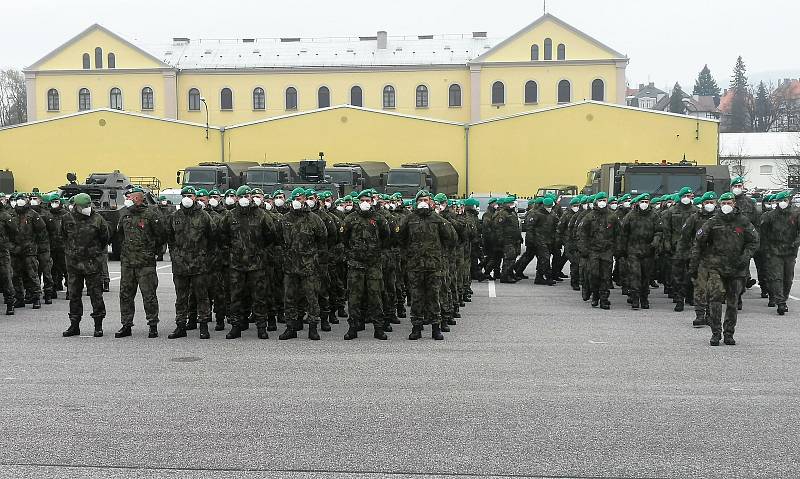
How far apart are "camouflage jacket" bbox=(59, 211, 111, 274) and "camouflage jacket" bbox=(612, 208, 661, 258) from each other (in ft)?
27.9

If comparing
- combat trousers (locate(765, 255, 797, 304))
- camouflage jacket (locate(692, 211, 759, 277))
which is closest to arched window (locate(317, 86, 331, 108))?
combat trousers (locate(765, 255, 797, 304))

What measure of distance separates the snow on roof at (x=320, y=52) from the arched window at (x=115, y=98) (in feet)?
14.4

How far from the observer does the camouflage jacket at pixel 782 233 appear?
52.9ft

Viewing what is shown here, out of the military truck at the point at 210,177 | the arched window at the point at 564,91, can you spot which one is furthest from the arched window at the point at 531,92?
the military truck at the point at 210,177

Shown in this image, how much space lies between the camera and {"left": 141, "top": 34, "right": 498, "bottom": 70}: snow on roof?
74562mm

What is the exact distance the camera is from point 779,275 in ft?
51.0

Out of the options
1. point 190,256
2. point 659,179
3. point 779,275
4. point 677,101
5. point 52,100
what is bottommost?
point 779,275

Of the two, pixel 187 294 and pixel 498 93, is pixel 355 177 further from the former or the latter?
pixel 498 93

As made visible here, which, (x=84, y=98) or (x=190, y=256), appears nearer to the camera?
(x=190, y=256)

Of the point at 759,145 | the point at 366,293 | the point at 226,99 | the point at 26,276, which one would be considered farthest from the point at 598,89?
the point at 366,293

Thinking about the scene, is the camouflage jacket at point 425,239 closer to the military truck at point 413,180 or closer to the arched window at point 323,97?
the military truck at point 413,180

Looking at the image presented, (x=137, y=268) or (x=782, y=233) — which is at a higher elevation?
(x=782, y=233)

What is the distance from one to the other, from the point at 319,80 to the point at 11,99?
42.9m

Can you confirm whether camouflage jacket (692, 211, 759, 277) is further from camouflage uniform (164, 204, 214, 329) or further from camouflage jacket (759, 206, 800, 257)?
camouflage uniform (164, 204, 214, 329)
